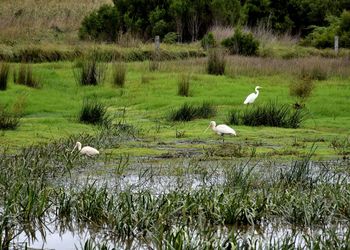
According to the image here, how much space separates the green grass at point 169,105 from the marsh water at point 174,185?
1.48 m

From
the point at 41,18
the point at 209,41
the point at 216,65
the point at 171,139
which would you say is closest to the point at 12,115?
the point at 171,139

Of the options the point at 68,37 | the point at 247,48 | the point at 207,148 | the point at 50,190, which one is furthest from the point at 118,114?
the point at 68,37

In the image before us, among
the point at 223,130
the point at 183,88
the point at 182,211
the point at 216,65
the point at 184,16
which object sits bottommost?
the point at 183,88

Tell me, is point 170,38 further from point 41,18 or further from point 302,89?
point 302,89

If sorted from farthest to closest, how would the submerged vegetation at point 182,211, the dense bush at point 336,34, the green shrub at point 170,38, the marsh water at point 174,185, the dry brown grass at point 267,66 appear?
1. the dense bush at point 336,34
2. the green shrub at point 170,38
3. the dry brown grass at point 267,66
4. the marsh water at point 174,185
5. the submerged vegetation at point 182,211

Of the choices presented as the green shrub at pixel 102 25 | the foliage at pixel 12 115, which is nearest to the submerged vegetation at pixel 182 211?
the foliage at pixel 12 115

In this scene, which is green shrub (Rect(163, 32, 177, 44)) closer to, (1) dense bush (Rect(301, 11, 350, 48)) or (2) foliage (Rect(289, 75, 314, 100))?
(1) dense bush (Rect(301, 11, 350, 48))

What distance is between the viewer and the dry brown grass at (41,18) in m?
34.1

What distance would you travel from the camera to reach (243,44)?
31.7m

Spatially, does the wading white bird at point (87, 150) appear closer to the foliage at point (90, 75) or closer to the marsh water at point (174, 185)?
the marsh water at point (174, 185)

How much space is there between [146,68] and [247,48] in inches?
260

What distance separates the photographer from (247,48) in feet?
104

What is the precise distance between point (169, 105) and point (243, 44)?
40.6 feet

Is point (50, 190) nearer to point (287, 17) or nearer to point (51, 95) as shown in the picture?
point (51, 95)
